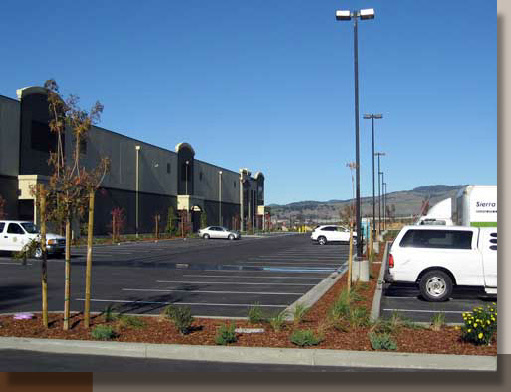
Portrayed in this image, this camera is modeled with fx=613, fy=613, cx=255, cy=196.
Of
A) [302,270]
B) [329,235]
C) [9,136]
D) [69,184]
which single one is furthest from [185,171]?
[69,184]

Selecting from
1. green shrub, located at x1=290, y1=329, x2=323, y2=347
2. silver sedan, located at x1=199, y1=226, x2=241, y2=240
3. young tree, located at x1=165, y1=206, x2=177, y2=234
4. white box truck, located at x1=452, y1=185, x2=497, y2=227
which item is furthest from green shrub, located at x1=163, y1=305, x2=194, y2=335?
young tree, located at x1=165, y1=206, x2=177, y2=234

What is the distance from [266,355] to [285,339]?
0.82 meters

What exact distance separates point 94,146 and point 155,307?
129 feet

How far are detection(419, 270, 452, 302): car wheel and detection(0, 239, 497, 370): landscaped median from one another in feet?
14.0

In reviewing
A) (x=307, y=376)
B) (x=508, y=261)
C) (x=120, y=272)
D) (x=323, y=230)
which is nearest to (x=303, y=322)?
(x=307, y=376)

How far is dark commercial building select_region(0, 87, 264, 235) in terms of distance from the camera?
41062mm

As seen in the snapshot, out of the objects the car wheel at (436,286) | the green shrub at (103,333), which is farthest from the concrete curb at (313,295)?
the green shrub at (103,333)

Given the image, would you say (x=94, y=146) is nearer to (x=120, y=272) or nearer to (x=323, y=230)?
(x=323, y=230)

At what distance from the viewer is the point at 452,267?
1460cm

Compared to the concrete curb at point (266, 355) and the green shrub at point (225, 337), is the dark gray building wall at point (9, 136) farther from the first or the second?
the green shrub at point (225, 337)

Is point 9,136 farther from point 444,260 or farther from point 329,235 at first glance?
point 444,260

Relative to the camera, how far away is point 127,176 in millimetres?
56031

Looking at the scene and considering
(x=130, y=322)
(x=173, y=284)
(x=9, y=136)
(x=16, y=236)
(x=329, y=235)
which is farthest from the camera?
(x=329, y=235)

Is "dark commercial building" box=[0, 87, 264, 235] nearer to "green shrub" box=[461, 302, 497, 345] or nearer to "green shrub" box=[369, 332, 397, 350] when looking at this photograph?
"green shrub" box=[369, 332, 397, 350]
